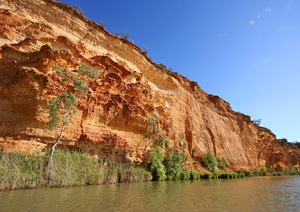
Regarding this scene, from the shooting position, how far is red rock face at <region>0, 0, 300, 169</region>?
13.0m

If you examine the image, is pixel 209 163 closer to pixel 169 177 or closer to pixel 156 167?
pixel 169 177

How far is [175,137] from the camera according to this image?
24.9 meters

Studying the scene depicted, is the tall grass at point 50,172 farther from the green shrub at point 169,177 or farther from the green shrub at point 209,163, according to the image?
the green shrub at point 209,163

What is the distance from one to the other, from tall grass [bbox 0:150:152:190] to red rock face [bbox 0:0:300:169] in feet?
6.13

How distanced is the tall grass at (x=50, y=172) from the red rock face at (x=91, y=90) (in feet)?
6.13

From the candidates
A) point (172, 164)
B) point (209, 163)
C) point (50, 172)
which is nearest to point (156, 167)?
point (172, 164)

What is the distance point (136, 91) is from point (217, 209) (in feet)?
52.2

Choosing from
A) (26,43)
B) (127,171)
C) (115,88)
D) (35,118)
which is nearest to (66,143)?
(35,118)

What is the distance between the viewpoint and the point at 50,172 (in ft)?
31.8

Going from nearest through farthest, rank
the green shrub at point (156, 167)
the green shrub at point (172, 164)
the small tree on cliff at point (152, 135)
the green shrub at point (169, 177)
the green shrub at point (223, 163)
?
1. the green shrub at point (156, 167)
2. the green shrub at point (169, 177)
3. the green shrub at point (172, 164)
4. the small tree on cliff at point (152, 135)
5. the green shrub at point (223, 163)

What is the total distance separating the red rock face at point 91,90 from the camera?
13047mm

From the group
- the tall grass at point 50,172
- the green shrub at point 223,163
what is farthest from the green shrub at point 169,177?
the green shrub at point 223,163

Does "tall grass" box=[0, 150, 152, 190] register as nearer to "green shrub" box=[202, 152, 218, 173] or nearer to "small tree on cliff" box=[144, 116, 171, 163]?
"small tree on cliff" box=[144, 116, 171, 163]

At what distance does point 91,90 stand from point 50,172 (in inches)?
333
